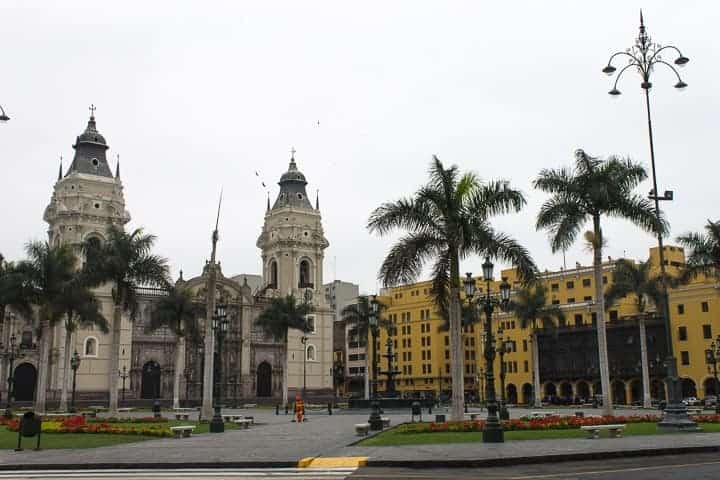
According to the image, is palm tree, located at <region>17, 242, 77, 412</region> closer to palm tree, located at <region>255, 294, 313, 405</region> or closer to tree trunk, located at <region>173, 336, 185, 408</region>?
tree trunk, located at <region>173, 336, 185, 408</region>

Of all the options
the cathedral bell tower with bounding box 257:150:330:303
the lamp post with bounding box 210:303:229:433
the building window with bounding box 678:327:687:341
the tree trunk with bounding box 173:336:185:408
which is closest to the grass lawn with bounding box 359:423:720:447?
the lamp post with bounding box 210:303:229:433

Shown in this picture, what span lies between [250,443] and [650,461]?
12.1m

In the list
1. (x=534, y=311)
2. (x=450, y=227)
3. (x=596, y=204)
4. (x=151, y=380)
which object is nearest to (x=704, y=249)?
(x=596, y=204)

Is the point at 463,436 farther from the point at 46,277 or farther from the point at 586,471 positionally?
the point at 46,277

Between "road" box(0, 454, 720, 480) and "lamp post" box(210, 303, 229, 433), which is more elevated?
"lamp post" box(210, 303, 229, 433)

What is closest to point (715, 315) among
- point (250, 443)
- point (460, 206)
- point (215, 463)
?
point (460, 206)

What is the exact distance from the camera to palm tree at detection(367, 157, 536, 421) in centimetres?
3019

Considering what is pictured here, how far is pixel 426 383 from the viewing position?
108 m

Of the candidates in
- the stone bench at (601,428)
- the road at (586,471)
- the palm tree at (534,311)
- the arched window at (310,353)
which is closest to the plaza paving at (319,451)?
the stone bench at (601,428)

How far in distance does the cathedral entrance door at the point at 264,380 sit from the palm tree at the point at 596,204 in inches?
2458

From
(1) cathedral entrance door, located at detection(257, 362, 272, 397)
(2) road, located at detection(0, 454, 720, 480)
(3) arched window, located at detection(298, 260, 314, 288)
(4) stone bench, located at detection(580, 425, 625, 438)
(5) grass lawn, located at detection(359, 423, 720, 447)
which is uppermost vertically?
(3) arched window, located at detection(298, 260, 314, 288)

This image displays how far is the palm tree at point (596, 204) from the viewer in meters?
33.5

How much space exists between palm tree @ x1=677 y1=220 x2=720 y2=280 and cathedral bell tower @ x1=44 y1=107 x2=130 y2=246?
5871 centimetres

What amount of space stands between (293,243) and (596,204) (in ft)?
211
